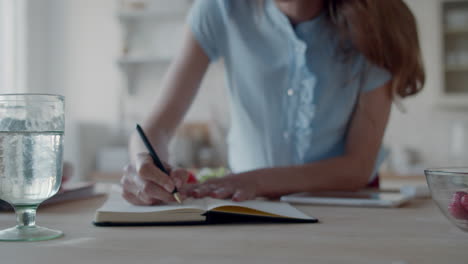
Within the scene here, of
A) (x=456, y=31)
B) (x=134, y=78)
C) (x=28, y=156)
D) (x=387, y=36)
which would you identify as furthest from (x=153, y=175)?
(x=134, y=78)

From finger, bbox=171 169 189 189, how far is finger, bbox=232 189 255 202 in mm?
103

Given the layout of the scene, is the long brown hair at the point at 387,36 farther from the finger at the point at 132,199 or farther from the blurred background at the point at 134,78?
the blurred background at the point at 134,78

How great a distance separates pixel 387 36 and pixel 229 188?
627 millimetres

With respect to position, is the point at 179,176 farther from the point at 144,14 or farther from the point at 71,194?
the point at 144,14

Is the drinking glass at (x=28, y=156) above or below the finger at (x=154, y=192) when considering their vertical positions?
above

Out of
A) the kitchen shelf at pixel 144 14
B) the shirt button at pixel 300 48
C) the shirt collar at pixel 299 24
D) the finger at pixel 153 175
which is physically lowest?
the finger at pixel 153 175

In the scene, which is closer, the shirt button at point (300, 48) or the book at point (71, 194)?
the book at point (71, 194)

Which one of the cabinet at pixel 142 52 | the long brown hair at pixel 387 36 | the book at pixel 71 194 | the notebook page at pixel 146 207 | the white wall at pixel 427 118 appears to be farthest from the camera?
the cabinet at pixel 142 52

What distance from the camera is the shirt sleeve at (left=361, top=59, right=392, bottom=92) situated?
4.24 feet

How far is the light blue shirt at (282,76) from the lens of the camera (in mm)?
1356

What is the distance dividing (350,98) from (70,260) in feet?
3.20

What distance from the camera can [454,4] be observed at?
3164mm

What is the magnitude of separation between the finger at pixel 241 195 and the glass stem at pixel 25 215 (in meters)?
0.37

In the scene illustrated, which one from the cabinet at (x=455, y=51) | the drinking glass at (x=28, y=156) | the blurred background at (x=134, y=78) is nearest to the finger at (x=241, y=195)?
the drinking glass at (x=28, y=156)
